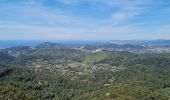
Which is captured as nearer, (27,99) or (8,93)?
(27,99)
